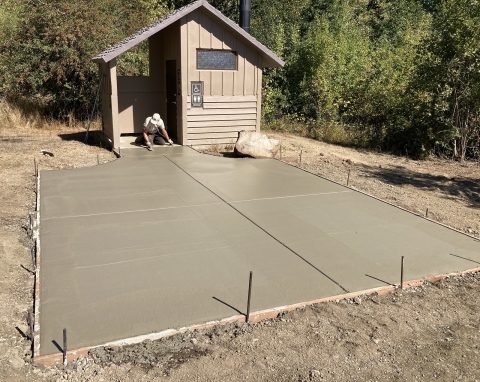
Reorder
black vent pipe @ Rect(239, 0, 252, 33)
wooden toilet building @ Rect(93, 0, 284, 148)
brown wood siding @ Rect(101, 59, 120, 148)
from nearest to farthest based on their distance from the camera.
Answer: brown wood siding @ Rect(101, 59, 120, 148) < wooden toilet building @ Rect(93, 0, 284, 148) < black vent pipe @ Rect(239, 0, 252, 33)

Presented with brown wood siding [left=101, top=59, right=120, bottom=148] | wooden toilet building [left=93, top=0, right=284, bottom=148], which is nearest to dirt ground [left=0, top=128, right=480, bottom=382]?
brown wood siding [left=101, top=59, right=120, bottom=148]

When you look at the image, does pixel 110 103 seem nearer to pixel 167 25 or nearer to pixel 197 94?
pixel 197 94

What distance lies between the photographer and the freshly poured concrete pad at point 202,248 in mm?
4293

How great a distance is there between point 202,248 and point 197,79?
7113 millimetres

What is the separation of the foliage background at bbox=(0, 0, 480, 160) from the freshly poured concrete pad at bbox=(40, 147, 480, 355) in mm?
6214

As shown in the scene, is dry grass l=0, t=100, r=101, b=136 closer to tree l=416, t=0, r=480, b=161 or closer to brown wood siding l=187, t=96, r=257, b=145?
brown wood siding l=187, t=96, r=257, b=145

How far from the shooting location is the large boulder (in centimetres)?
1100

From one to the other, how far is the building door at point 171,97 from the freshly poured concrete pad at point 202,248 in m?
4.23

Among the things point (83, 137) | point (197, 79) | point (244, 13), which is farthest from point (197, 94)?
point (244, 13)

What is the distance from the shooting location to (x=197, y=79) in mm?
11898

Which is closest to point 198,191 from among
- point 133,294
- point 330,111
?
point 133,294

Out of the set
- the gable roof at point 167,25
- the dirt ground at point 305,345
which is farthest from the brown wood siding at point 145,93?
the dirt ground at point 305,345

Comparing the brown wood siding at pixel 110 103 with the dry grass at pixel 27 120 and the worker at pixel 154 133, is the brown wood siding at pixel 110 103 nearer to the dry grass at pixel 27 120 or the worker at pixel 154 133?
the worker at pixel 154 133

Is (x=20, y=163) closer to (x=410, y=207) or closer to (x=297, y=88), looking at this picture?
(x=410, y=207)
